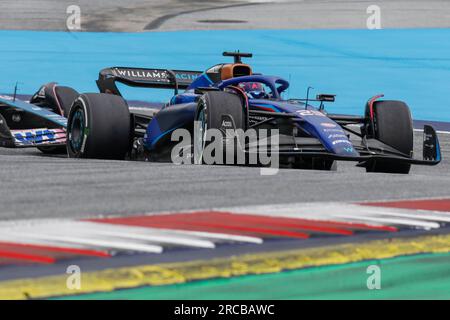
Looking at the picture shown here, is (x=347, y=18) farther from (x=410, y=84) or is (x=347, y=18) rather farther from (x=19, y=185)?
(x=19, y=185)

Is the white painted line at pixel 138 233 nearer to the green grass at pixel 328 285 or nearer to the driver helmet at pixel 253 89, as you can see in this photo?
the green grass at pixel 328 285

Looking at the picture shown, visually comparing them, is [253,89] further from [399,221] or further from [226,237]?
[226,237]

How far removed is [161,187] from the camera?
6281mm

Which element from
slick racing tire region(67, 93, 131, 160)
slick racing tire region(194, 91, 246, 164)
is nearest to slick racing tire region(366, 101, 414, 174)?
slick racing tire region(194, 91, 246, 164)

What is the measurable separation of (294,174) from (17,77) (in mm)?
10244

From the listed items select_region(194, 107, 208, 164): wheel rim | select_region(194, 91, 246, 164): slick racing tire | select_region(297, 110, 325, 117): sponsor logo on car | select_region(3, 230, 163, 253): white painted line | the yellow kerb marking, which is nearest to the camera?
the yellow kerb marking

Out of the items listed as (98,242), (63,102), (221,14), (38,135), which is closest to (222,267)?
(98,242)

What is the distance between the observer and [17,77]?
16781mm

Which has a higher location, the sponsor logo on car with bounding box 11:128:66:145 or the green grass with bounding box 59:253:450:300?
the green grass with bounding box 59:253:450:300

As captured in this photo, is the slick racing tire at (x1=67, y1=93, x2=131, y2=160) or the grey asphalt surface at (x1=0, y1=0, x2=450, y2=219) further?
the slick racing tire at (x1=67, y1=93, x2=131, y2=160)

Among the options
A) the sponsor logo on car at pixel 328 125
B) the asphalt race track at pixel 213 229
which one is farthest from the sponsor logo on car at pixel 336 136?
the asphalt race track at pixel 213 229

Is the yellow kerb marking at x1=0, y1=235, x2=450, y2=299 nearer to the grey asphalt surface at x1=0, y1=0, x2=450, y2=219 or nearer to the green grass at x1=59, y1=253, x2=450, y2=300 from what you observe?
the green grass at x1=59, y1=253, x2=450, y2=300

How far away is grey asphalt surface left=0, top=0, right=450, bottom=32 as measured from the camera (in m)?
19.7

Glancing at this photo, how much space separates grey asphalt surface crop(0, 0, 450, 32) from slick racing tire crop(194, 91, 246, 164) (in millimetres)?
11164
